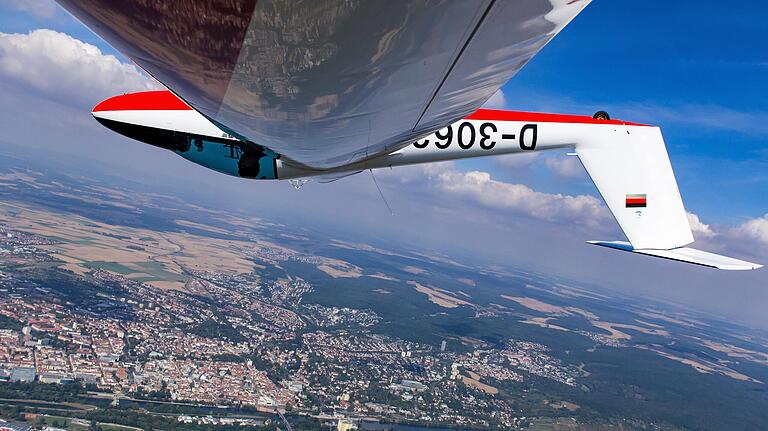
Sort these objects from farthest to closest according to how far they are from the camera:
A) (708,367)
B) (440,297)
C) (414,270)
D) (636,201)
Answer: (414,270) → (440,297) → (708,367) → (636,201)

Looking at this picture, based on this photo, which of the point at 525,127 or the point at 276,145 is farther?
the point at 525,127

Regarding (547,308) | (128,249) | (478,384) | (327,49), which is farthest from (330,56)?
(547,308)

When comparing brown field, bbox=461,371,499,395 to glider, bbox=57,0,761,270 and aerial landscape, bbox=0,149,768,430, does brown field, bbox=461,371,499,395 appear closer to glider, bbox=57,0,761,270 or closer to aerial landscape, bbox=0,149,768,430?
aerial landscape, bbox=0,149,768,430

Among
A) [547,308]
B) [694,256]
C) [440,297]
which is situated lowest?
[547,308]

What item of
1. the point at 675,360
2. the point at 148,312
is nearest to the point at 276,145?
the point at 148,312

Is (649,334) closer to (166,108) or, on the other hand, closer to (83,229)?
(166,108)

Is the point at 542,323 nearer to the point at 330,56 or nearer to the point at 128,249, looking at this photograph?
the point at 128,249

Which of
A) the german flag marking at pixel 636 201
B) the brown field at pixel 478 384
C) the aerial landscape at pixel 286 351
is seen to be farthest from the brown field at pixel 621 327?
A: the german flag marking at pixel 636 201
